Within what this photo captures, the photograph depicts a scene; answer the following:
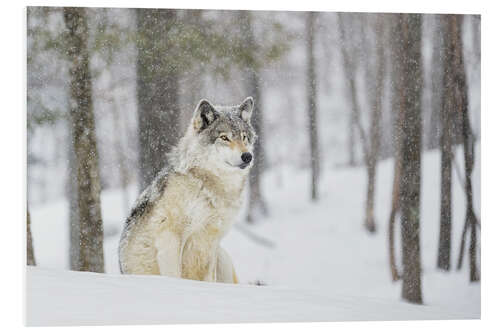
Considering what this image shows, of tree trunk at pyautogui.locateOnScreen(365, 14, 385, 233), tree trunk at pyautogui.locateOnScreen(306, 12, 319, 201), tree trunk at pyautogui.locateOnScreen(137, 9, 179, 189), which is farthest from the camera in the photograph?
tree trunk at pyautogui.locateOnScreen(365, 14, 385, 233)

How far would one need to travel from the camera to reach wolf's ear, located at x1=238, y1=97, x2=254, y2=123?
544 cm

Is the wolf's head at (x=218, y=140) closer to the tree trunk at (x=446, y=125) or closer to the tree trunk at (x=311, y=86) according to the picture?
the tree trunk at (x=311, y=86)

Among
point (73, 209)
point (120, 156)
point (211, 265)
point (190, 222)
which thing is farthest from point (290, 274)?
point (73, 209)

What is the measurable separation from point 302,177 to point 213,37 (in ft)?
4.85

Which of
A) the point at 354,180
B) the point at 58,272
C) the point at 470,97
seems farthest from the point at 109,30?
the point at 470,97

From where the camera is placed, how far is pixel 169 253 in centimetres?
523

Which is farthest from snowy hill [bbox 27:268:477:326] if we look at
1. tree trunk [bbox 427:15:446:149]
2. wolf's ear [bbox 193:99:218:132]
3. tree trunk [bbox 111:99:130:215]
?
tree trunk [bbox 427:15:446:149]

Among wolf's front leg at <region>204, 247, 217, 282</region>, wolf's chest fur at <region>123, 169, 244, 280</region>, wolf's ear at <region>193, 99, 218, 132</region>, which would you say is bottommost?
wolf's front leg at <region>204, 247, 217, 282</region>

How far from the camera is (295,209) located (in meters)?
6.15

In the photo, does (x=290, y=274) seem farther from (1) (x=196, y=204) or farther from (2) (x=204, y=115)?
(2) (x=204, y=115)

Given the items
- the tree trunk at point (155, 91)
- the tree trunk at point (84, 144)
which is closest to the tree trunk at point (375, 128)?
the tree trunk at point (155, 91)

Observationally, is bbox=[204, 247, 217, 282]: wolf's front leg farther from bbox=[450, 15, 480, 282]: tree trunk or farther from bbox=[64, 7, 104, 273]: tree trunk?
bbox=[450, 15, 480, 282]: tree trunk

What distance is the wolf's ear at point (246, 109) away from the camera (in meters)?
5.44

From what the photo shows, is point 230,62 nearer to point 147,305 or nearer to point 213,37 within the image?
point 213,37
